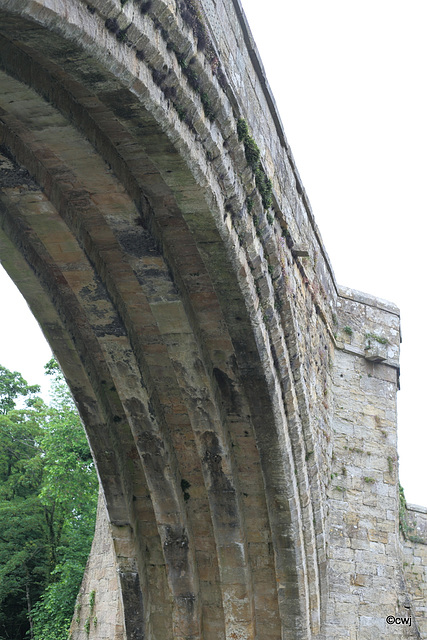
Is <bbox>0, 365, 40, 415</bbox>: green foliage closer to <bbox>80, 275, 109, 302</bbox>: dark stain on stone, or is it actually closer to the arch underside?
the arch underside

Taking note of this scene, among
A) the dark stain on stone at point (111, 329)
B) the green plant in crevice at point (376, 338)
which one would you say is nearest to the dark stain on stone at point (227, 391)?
the dark stain on stone at point (111, 329)

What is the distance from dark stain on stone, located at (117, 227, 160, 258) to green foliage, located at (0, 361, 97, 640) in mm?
11765

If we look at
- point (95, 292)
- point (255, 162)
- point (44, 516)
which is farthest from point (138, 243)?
point (44, 516)

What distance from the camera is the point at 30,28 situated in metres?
3.27

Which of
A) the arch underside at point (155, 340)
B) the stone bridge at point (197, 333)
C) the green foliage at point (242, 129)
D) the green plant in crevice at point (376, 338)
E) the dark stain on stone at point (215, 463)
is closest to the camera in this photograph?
the stone bridge at point (197, 333)

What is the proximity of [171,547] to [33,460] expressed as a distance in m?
12.7

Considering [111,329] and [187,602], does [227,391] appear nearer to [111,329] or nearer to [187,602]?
[111,329]

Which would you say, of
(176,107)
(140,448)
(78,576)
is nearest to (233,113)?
(176,107)

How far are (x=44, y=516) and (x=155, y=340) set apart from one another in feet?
46.8

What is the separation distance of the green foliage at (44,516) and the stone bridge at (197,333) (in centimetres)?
766

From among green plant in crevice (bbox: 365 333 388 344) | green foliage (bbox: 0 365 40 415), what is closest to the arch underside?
green plant in crevice (bbox: 365 333 388 344)

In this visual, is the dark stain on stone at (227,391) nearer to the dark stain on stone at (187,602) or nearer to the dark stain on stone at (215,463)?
the dark stain on stone at (215,463)

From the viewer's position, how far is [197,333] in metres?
6.45

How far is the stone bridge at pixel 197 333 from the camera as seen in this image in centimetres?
421
